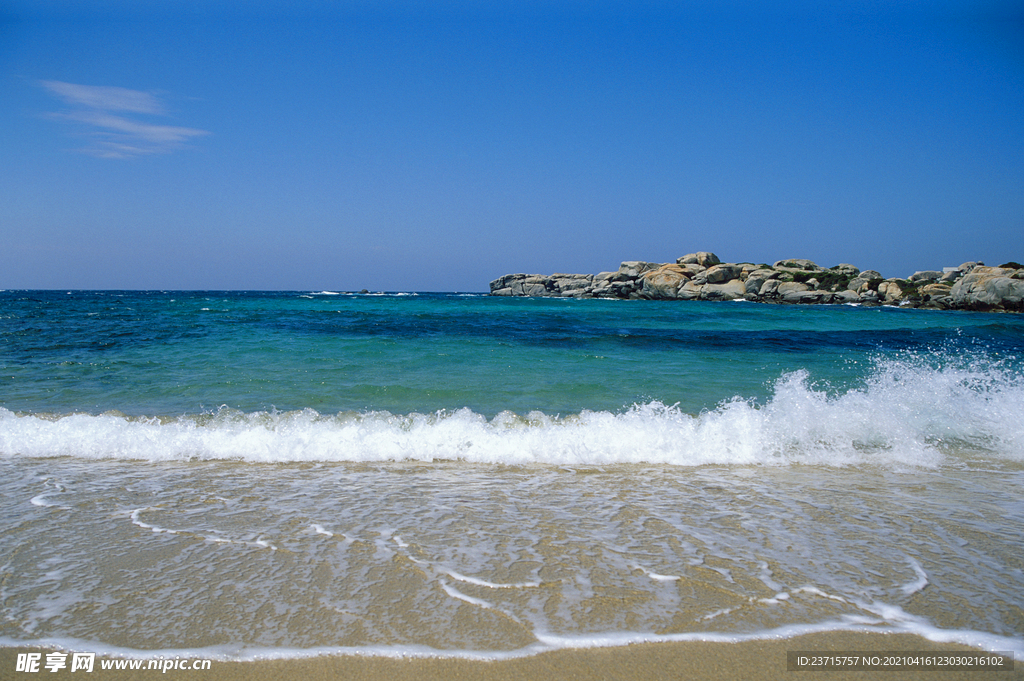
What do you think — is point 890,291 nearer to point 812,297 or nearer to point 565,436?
point 812,297

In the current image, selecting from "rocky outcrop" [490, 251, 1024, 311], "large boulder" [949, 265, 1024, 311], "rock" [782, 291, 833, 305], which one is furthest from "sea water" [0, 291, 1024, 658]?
"rock" [782, 291, 833, 305]

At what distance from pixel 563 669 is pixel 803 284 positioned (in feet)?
199

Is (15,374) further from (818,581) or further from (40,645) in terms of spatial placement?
(818,581)

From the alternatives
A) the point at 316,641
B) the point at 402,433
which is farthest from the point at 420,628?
the point at 402,433

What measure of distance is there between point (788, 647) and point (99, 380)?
1103cm

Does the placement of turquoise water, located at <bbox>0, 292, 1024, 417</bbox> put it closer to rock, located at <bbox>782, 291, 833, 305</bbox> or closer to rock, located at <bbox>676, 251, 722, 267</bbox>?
rock, located at <bbox>782, 291, 833, 305</bbox>

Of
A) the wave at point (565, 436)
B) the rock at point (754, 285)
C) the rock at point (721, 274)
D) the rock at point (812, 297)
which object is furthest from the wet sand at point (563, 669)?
the rock at point (721, 274)

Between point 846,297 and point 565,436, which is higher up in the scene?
point 846,297

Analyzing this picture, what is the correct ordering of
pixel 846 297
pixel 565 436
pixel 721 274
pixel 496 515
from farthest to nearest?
pixel 721 274, pixel 846 297, pixel 565 436, pixel 496 515

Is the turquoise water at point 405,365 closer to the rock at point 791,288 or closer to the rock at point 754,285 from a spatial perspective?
the rock at point 791,288

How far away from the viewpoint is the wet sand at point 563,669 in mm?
2154

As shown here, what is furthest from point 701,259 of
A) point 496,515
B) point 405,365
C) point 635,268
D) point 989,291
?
point 496,515

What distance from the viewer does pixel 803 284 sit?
5456cm

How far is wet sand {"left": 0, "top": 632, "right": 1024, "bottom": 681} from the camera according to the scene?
215 cm
